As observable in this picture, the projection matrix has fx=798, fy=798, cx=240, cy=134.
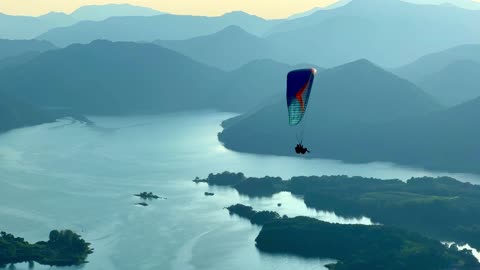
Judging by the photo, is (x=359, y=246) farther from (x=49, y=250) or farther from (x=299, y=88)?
(x=299, y=88)

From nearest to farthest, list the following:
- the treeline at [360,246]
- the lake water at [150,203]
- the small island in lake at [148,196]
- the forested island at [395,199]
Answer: the treeline at [360,246] → the lake water at [150,203] → the forested island at [395,199] → the small island in lake at [148,196]

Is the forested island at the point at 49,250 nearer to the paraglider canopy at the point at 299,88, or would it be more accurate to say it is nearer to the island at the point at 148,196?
the island at the point at 148,196

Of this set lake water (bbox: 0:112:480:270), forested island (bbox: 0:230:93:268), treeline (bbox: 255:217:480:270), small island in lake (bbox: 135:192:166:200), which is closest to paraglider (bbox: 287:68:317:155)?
treeline (bbox: 255:217:480:270)

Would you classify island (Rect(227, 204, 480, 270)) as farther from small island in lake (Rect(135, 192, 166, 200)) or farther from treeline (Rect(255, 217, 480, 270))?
small island in lake (Rect(135, 192, 166, 200))

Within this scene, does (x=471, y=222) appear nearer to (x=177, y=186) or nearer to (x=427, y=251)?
(x=427, y=251)

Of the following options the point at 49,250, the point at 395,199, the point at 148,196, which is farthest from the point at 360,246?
the point at 148,196

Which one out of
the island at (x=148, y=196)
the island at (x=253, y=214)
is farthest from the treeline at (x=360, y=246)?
the island at (x=148, y=196)
